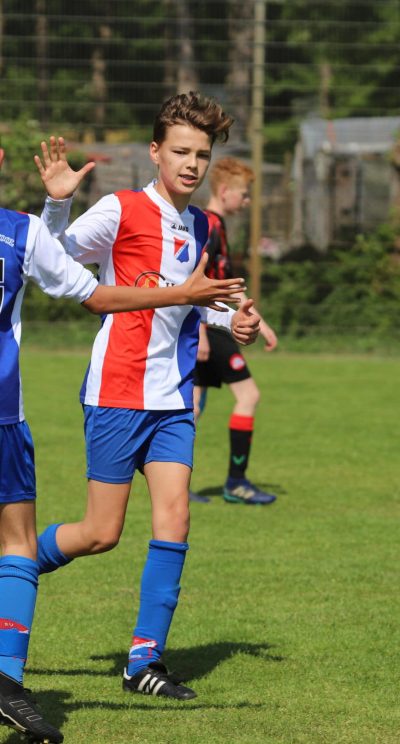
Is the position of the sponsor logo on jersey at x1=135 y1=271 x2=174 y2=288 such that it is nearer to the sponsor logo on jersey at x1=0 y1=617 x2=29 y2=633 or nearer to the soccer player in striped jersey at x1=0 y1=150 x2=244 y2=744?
the soccer player in striped jersey at x1=0 y1=150 x2=244 y2=744

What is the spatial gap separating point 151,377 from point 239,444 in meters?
4.09

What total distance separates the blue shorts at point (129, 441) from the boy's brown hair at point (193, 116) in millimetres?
1047

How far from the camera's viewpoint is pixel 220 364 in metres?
9.05

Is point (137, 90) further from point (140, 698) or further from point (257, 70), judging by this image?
point (140, 698)

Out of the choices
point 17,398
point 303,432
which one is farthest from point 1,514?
point 303,432

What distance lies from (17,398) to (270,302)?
14600 millimetres

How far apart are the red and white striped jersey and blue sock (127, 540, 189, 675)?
54 centimetres

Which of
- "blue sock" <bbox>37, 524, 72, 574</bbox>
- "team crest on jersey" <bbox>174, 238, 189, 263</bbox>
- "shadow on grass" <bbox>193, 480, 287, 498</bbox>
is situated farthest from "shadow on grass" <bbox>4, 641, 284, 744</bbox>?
"shadow on grass" <bbox>193, 480, 287, 498</bbox>

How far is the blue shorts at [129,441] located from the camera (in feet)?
16.6

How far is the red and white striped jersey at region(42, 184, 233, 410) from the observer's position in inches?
201

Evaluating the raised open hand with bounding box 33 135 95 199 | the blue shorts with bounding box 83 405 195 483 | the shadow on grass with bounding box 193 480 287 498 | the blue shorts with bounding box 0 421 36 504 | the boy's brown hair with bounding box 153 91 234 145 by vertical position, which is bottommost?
the shadow on grass with bounding box 193 480 287 498

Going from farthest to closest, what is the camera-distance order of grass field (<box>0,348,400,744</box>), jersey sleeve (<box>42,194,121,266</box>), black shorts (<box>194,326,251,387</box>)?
black shorts (<box>194,326,251,387</box>) < jersey sleeve (<box>42,194,121,266</box>) < grass field (<box>0,348,400,744</box>)

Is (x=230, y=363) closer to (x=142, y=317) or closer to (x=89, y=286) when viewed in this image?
(x=142, y=317)

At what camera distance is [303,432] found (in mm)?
12094
